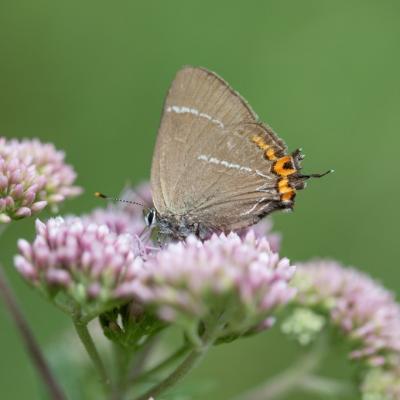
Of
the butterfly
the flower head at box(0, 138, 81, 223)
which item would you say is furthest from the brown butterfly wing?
the flower head at box(0, 138, 81, 223)

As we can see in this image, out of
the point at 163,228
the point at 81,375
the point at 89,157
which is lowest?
the point at 81,375

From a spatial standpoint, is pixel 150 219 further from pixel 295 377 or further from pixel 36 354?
pixel 295 377

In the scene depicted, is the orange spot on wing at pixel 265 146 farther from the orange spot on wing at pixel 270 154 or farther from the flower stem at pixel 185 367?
the flower stem at pixel 185 367

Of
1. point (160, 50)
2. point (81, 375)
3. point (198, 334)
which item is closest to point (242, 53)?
point (160, 50)

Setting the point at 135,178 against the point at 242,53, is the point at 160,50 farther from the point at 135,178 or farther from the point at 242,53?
the point at 135,178

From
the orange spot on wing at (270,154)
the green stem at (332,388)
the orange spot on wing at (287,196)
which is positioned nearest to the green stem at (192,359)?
the orange spot on wing at (287,196)

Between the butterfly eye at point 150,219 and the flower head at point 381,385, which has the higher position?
the butterfly eye at point 150,219

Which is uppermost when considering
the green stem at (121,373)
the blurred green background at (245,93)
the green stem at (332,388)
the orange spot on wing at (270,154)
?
the blurred green background at (245,93)

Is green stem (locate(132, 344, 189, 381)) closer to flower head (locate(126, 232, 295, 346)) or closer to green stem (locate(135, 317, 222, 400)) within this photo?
green stem (locate(135, 317, 222, 400))
